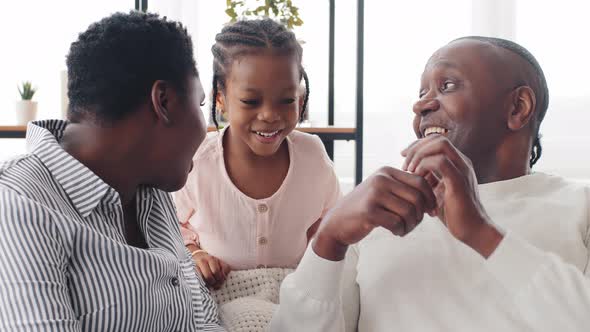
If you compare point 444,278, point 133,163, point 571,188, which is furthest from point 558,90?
point 133,163

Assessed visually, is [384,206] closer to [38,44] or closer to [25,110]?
[25,110]

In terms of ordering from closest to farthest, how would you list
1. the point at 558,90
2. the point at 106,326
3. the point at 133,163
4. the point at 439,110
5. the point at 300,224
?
the point at 106,326 < the point at 133,163 < the point at 439,110 < the point at 300,224 < the point at 558,90

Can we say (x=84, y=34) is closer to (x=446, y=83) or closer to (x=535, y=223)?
(x=446, y=83)

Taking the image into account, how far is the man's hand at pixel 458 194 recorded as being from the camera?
3.21 ft

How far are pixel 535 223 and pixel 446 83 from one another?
336 mm

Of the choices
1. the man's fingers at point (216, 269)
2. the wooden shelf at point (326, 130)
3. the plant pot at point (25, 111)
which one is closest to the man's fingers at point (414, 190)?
the man's fingers at point (216, 269)

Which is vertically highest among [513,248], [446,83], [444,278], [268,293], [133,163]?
[446,83]

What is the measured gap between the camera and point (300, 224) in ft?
6.52

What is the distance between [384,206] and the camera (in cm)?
101

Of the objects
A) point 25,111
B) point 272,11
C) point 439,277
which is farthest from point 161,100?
point 25,111

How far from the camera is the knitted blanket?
4.41ft

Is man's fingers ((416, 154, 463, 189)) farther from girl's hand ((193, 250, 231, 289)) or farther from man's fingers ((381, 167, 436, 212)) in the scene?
girl's hand ((193, 250, 231, 289))

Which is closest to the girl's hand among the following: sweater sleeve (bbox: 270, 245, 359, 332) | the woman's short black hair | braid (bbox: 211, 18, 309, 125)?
sweater sleeve (bbox: 270, 245, 359, 332)

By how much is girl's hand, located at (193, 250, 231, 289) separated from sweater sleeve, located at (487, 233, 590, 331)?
87 centimetres
